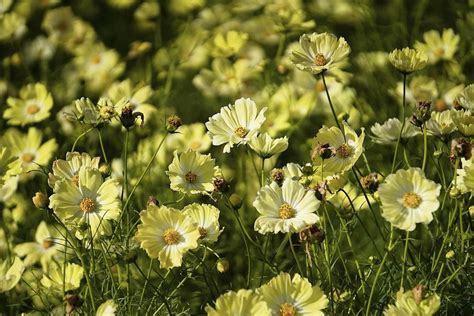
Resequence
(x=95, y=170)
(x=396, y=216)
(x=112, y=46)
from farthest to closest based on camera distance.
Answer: (x=112, y=46)
(x=95, y=170)
(x=396, y=216)

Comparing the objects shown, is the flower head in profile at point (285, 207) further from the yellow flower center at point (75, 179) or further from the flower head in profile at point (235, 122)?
the yellow flower center at point (75, 179)

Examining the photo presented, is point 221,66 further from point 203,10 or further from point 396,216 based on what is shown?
point 396,216

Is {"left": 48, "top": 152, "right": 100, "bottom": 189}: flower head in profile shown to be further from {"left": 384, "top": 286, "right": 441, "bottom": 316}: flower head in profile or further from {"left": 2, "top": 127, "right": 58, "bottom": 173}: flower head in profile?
{"left": 2, "top": 127, "right": 58, "bottom": 173}: flower head in profile

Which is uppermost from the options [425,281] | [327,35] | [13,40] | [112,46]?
[327,35]

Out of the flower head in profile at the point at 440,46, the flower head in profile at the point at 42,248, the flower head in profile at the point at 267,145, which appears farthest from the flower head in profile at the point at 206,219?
the flower head in profile at the point at 440,46

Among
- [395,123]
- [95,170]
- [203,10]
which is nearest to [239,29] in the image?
[203,10]

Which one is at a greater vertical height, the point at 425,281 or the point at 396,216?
the point at 396,216

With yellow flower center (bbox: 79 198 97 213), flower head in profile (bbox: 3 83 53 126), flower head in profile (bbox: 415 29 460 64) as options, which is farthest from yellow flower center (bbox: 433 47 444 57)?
yellow flower center (bbox: 79 198 97 213)
